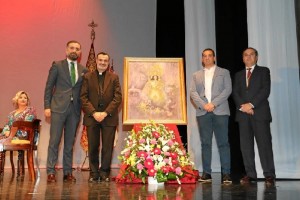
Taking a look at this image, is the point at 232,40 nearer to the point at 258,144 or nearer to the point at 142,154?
the point at 258,144

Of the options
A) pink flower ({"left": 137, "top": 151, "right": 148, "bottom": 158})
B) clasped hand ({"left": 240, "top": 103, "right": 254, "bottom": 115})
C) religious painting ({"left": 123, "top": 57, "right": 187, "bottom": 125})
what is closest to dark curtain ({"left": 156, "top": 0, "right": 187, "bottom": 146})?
religious painting ({"left": 123, "top": 57, "right": 187, "bottom": 125})

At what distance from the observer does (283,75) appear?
200 inches

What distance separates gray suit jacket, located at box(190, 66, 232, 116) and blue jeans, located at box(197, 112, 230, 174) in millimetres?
71

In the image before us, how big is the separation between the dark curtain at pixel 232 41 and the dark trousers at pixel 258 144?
4.93ft

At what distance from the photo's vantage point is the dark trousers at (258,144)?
4535mm

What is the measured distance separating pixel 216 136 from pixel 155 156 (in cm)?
86

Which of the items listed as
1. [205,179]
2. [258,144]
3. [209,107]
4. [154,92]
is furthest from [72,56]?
[258,144]

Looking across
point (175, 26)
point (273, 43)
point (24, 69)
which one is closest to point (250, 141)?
point (273, 43)

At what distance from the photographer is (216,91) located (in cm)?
458

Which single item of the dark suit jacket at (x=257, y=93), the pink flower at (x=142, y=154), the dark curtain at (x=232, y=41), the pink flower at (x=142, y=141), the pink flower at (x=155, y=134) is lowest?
the pink flower at (x=142, y=154)

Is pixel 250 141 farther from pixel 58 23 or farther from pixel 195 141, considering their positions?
pixel 58 23

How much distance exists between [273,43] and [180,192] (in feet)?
8.70

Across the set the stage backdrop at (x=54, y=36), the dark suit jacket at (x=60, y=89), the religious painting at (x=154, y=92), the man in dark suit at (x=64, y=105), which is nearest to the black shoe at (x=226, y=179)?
the religious painting at (x=154, y=92)

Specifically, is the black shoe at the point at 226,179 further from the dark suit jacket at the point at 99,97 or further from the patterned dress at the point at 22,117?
the patterned dress at the point at 22,117
